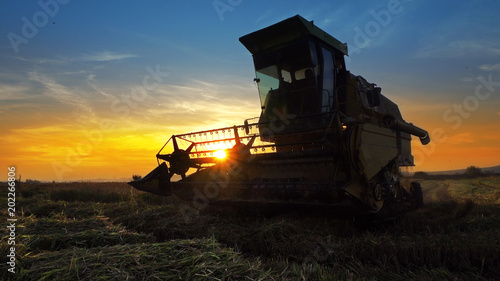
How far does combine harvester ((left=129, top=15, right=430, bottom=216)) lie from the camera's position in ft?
16.1

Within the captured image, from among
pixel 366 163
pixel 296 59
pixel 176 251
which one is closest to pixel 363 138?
pixel 366 163

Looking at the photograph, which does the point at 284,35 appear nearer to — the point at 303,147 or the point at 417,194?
the point at 303,147

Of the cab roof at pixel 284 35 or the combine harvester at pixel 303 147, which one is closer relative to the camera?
the combine harvester at pixel 303 147

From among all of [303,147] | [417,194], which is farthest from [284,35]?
[417,194]

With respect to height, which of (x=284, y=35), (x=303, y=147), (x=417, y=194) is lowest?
(x=417, y=194)

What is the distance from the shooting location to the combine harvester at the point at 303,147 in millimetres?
4902

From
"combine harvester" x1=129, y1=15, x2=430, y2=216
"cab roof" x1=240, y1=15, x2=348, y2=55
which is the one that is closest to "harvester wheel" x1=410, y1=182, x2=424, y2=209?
"combine harvester" x1=129, y1=15, x2=430, y2=216

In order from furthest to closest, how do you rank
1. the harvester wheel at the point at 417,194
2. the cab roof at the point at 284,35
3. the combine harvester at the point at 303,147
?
the harvester wheel at the point at 417,194, the cab roof at the point at 284,35, the combine harvester at the point at 303,147

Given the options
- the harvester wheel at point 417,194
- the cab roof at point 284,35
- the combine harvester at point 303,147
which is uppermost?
the cab roof at point 284,35

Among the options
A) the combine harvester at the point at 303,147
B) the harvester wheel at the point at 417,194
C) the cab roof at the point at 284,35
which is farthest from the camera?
→ the harvester wheel at the point at 417,194

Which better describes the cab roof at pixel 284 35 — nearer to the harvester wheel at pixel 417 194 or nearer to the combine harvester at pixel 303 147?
the combine harvester at pixel 303 147

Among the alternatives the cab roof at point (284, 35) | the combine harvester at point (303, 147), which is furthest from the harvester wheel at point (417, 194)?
the cab roof at point (284, 35)

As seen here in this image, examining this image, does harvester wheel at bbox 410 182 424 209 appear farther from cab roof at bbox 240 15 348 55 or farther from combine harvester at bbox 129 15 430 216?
cab roof at bbox 240 15 348 55

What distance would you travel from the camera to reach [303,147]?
20.6 feet
